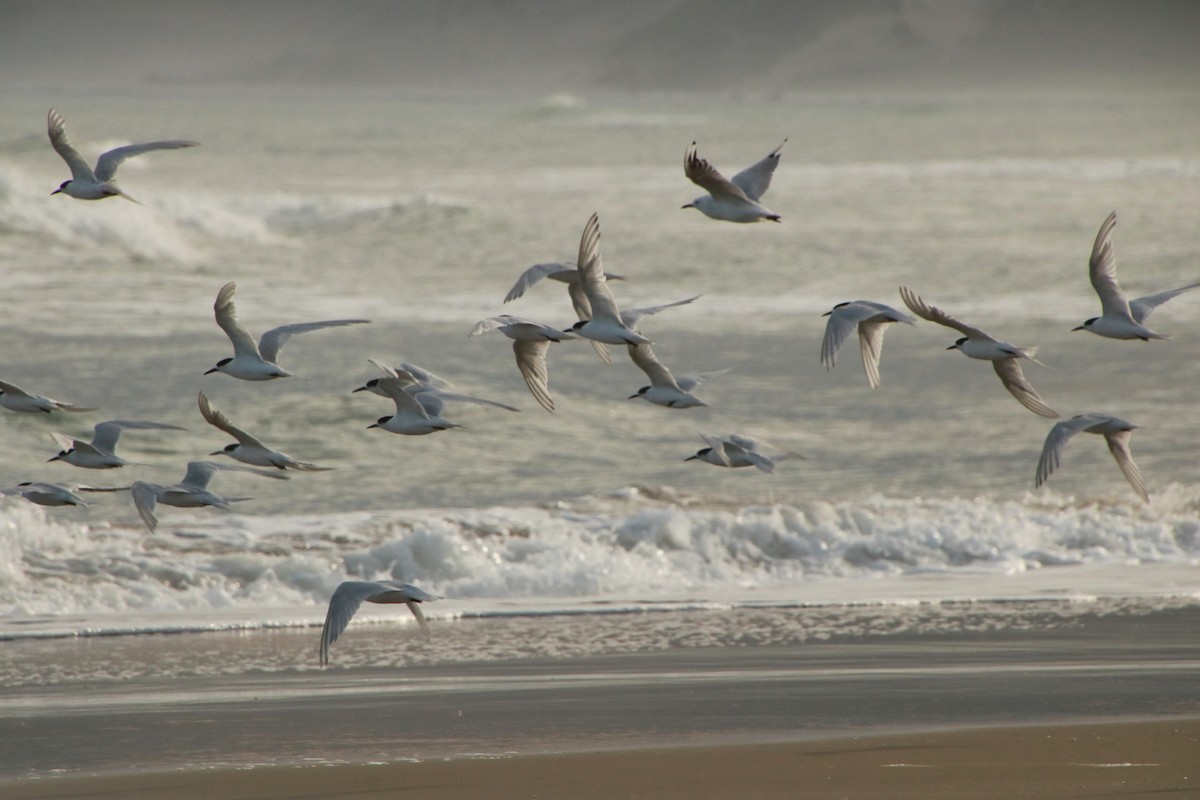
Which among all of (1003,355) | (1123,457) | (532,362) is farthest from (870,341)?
(532,362)

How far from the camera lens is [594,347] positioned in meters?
11.3

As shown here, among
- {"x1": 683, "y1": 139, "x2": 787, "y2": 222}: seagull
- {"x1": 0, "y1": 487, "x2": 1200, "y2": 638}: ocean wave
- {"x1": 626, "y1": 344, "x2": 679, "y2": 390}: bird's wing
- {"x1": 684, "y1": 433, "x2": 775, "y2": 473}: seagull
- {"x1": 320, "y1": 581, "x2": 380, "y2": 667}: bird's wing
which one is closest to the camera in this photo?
{"x1": 320, "y1": 581, "x2": 380, "y2": 667}: bird's wing

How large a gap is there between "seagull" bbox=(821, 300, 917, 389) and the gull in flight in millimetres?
2432

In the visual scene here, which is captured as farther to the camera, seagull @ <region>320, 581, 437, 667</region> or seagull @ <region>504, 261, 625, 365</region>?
seagull @ <region>504, 261, 625, 365</region>

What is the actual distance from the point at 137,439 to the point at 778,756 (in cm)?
1322

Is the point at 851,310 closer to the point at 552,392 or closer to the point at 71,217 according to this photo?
the point at 552,392

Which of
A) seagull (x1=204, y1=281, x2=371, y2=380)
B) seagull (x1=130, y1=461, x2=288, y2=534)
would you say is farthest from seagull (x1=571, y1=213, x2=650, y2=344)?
seagull (x1=130, y1=461, x2=288, y2=534)

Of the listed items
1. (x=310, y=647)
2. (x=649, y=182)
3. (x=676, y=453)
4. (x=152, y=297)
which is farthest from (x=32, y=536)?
(x=649, y=182)

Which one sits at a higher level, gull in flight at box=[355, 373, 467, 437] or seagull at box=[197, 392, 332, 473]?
gull in flight at box=[355, 373, 467, 437]

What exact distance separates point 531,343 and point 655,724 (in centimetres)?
285

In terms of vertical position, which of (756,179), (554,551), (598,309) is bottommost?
(554,551)

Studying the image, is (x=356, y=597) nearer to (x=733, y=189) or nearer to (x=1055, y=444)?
(x=733, y=189)

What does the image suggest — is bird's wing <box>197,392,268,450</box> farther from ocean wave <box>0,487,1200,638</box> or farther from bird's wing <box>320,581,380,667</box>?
ocean wave <box>0,487,1200,638</box>

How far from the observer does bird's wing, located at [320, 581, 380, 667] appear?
374 inches
